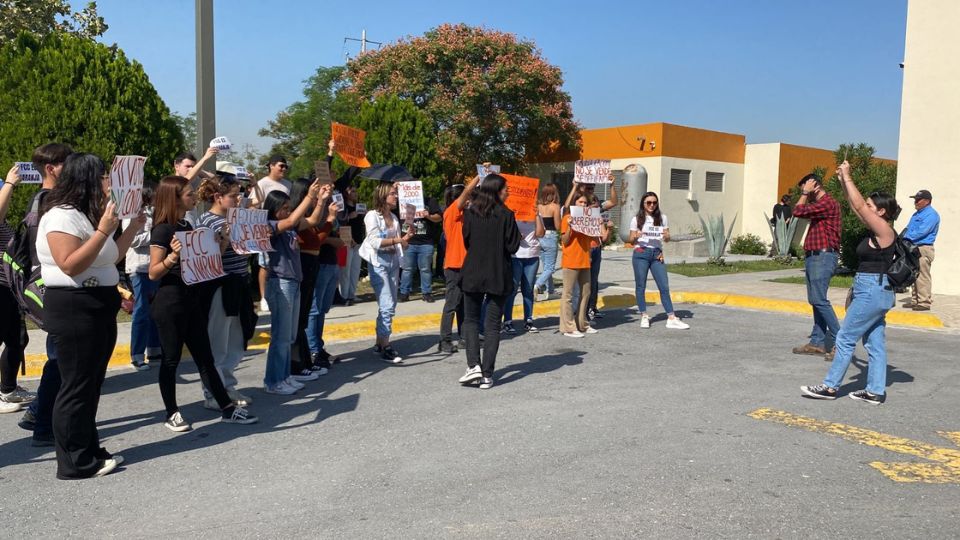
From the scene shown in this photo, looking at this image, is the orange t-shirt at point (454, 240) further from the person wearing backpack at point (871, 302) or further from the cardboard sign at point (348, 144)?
the person wearing backpack at point (871, 302)

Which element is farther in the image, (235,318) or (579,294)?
(579,294)

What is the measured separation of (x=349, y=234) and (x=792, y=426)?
4.68 metres

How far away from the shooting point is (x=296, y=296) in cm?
634

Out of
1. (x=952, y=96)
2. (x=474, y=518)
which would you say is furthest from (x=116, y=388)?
(x=952, y=96)

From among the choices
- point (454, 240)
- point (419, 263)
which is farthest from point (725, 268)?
point (454, 240)

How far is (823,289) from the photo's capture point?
8.03 meters

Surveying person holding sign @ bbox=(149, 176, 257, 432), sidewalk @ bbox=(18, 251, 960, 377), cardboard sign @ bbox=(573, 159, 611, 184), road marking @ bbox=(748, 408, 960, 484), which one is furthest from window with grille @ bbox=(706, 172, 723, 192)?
person holding sign @ bbox=(149, 176, 257, 432)

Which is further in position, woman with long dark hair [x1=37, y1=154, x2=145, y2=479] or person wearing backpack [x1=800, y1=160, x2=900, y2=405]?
person wearing backpack [x1=800, y1=160, x2=900, y2=405]

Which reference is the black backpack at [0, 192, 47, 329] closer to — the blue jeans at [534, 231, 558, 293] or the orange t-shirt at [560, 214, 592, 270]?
the orange t-shirt at [560, 214, 592, 270]

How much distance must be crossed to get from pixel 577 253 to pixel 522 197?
1.47m

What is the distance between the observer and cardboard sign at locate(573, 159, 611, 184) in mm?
9891

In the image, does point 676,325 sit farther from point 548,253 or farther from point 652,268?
point 548,253

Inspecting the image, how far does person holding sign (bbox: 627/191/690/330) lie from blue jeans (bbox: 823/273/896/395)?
3458 mm

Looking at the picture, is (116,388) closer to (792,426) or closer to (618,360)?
(618,360)
